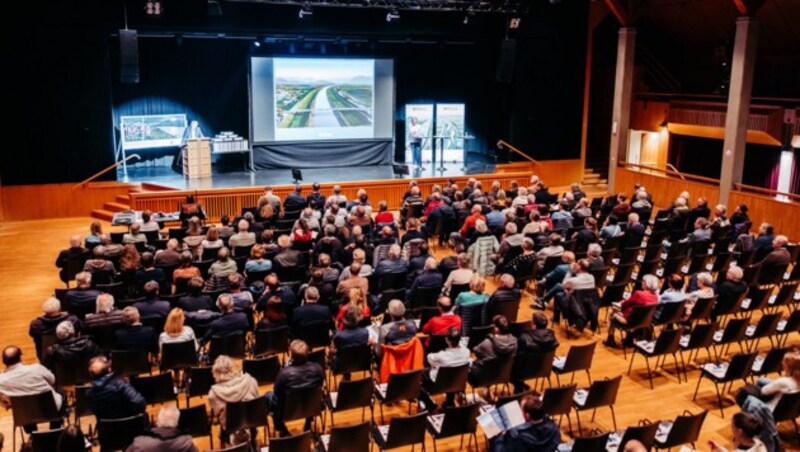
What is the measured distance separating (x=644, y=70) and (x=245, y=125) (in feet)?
43.2

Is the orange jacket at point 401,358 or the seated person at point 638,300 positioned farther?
the seated person at point 638,300

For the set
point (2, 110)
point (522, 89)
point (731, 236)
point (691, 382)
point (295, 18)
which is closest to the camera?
point (691, 382)

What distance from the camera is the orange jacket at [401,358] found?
7.21 m

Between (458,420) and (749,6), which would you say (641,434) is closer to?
(458,420)

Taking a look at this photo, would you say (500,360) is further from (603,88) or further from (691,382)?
(603,88)

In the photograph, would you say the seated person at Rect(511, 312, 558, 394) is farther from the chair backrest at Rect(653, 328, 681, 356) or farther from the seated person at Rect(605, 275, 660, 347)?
the seated person at Rect(605, 275, 660, 347)

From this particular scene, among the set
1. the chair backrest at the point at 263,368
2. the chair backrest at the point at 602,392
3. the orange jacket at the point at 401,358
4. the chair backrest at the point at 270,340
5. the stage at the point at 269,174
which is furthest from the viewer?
the stage at the point at 269,174

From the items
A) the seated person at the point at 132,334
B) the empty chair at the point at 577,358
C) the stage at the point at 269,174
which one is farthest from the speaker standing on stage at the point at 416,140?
the seated person at the point at 132,334

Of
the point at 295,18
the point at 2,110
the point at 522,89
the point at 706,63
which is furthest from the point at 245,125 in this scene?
the point at 706,63

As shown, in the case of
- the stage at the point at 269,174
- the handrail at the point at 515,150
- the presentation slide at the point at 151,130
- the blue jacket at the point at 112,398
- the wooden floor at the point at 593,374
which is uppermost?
the presentation slide at the point at 151,130

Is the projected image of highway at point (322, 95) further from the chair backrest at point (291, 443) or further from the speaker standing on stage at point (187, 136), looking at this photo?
the chair backrest at point (291, 443)

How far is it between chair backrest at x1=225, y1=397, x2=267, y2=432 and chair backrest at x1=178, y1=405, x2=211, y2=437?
0.65 ft

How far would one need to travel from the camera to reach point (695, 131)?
2152 cm

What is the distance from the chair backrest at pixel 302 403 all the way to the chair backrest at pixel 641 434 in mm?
2649
